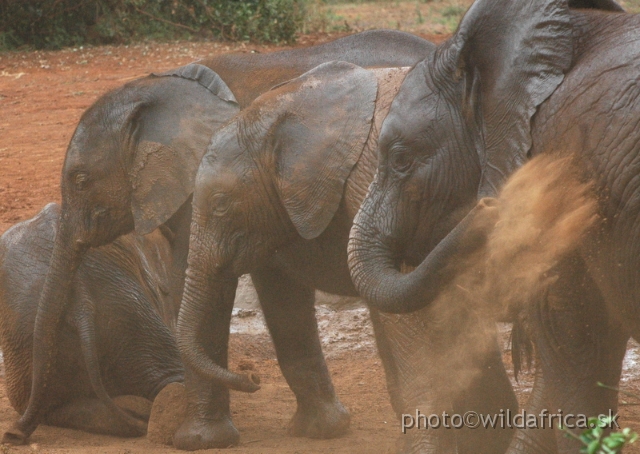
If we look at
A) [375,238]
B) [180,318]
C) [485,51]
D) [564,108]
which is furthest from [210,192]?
[564,108]

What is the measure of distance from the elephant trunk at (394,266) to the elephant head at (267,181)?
647mm

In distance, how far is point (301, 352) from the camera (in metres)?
5.86

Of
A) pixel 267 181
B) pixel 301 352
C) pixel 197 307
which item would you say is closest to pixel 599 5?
pixel 267 181

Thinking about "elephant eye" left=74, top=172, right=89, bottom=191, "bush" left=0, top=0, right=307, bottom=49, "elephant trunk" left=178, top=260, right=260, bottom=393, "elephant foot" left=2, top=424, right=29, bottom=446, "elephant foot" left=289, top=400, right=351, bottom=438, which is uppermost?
"elephant eye" left=74, top=172, right=89, bottom=191

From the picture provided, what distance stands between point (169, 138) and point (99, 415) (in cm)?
148

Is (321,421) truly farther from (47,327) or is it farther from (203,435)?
(47,327)

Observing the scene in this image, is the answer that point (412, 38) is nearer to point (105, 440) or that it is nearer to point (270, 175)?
point (270, 175)

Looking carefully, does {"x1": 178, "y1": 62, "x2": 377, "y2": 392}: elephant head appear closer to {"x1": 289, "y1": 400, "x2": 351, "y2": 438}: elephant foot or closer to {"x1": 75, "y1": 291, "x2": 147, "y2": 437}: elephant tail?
{"x1": 75, "y1": 291, "x2": 147, "y2": 437}: elephant tail

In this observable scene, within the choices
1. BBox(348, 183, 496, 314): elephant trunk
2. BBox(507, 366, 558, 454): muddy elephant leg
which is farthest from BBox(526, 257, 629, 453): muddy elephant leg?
BBox(348, 183, 496, 314): elephant trunk

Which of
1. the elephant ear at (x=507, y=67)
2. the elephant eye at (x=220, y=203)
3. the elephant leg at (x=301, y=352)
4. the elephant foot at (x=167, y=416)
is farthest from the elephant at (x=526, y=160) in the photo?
the elephant foot at (x=167, y=416)

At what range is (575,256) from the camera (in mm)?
3699

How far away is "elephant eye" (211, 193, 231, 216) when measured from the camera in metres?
5.11

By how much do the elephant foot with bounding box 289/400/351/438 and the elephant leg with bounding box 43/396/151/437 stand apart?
0.77 metres

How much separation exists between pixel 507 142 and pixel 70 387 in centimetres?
301
